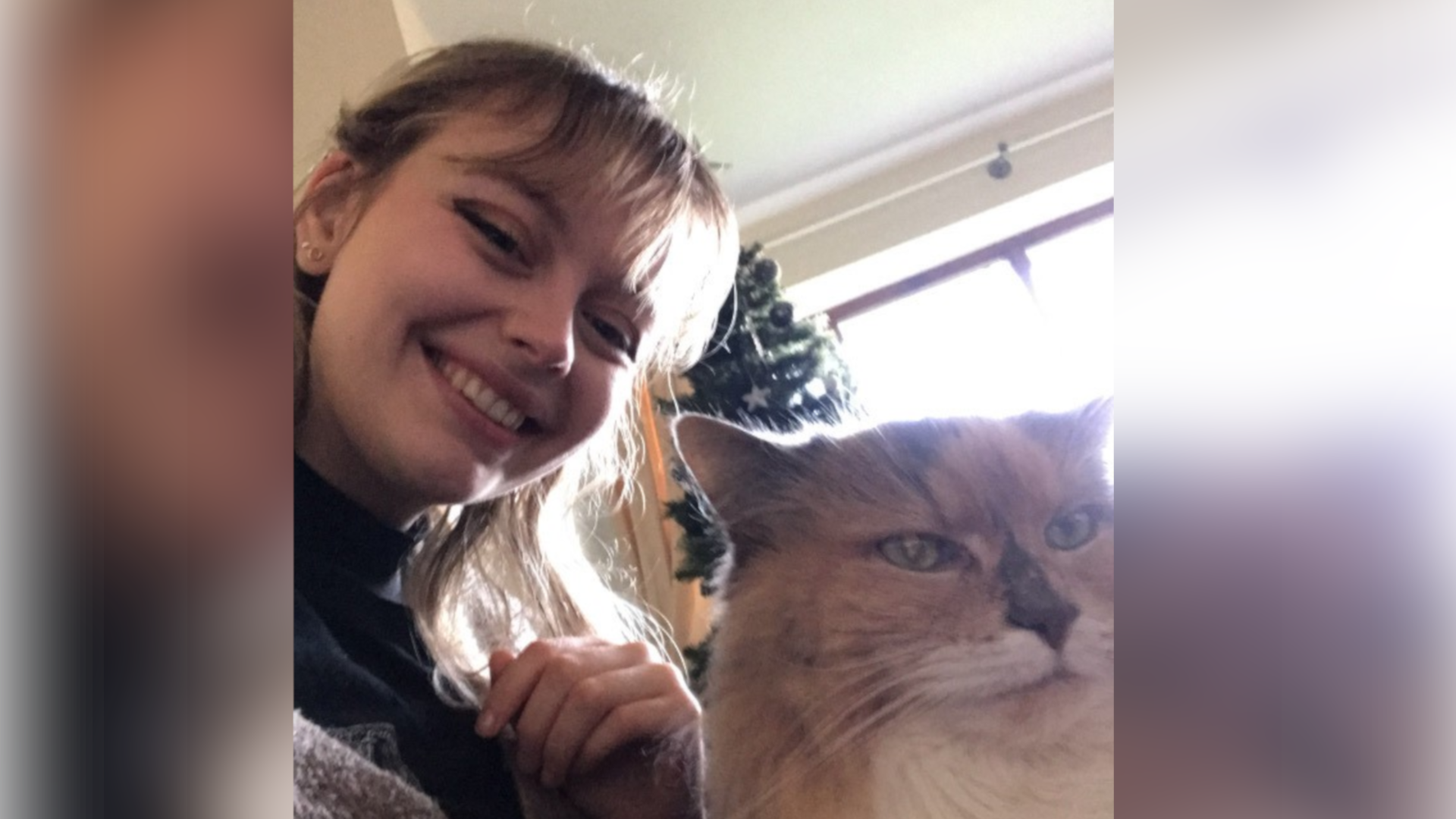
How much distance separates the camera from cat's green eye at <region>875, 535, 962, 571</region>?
0.67 metres

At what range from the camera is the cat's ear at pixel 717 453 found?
688 millimetres

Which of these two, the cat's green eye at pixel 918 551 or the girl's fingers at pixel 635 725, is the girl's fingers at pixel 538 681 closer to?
the girl's fingers at pixel 635 725

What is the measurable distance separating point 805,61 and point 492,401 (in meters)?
0.34

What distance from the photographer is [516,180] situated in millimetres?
642

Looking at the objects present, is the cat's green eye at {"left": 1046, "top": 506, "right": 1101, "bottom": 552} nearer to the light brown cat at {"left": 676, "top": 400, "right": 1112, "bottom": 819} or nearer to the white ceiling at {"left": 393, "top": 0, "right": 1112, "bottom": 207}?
the light brown cat at {"left": 676, "top": 400, "right": 1112, "bottom": 819}

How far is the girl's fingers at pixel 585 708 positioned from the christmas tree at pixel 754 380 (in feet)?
0.13

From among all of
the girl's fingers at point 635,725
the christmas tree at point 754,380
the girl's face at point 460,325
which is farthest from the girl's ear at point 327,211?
the girl's fingers at point 635,725

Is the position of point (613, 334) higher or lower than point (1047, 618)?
higher

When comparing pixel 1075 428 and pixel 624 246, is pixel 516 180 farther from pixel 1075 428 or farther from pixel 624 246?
pixel 1075 428

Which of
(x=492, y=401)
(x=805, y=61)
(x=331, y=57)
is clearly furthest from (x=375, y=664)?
(x=805, y=61)

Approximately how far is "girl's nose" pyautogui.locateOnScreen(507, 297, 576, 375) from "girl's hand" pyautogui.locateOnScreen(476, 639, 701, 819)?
19 centimetres
